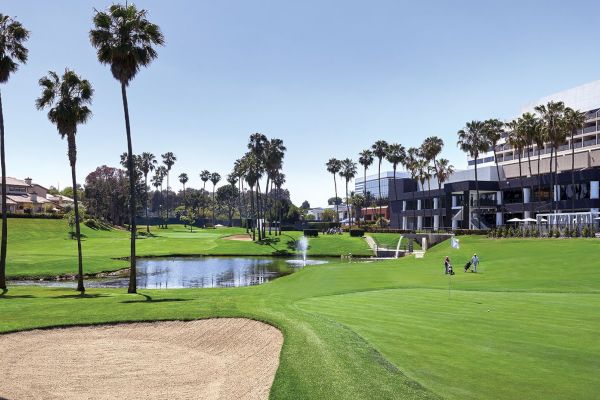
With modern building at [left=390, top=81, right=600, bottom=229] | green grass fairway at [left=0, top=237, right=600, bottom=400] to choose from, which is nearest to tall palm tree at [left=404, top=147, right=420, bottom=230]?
modern building at [left=390, top=81, right=600, bottom=229]

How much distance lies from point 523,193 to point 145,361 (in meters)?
94.0

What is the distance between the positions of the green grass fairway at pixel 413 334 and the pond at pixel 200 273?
683 inches

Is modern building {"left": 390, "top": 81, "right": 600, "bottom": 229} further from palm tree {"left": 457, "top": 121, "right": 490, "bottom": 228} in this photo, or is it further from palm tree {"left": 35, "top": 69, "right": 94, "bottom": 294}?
palm tree {"left": 35, "top": 69, "right": 94, "bottom": 294}

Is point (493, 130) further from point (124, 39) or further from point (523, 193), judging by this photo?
point (124, 39)

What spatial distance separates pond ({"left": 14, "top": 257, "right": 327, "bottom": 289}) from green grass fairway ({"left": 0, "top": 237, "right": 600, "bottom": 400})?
Result: 56.9 feet

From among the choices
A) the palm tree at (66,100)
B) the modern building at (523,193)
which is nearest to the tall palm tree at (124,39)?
the palm tree at (66,100)

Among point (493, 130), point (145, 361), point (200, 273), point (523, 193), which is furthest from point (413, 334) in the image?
point (523, 193)

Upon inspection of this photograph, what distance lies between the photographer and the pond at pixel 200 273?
51.6m

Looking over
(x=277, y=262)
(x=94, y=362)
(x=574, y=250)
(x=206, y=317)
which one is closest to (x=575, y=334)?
(x=206, y=317)

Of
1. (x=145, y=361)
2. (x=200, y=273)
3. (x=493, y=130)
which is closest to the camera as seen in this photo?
(x=145, y=361)

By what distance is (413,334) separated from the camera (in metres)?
16.1

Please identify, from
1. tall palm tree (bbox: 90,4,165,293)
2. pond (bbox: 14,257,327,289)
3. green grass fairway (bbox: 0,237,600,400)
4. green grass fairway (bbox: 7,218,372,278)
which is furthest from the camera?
green grass fairway (bbox: 7,218,372,278)

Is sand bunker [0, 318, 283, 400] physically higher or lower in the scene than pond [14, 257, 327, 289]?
higher

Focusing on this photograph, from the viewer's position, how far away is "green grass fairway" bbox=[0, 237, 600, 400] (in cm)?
1106
